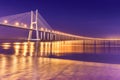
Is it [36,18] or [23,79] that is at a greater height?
[36,18]

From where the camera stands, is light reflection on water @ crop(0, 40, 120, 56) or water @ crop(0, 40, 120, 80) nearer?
water @ crop(0, 40, 120, 80)

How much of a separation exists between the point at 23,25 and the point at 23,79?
12342 mm

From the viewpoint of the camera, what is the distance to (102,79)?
2.72 meters

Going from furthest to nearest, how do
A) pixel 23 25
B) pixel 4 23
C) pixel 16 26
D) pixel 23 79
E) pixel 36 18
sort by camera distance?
pixel 36 18 → pixel 23 25 → pixel 16 26 → pixel 4 23 → pixel 23 79

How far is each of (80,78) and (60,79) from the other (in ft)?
0.80

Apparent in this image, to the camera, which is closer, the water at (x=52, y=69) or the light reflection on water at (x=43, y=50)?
the water at (x=52, y=69)

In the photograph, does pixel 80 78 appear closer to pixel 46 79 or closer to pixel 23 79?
pixel 46 79

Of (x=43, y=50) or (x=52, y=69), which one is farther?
(x=43, y=50)

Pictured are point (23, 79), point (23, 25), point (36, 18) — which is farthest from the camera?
point (36, 18)

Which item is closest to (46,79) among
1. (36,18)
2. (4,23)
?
(4,23)

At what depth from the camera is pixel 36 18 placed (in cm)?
1792

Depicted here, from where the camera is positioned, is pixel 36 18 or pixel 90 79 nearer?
pixel 90 79

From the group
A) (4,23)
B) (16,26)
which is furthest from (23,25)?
(4,23)

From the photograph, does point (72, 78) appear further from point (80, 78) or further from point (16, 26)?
point (16, 26)
